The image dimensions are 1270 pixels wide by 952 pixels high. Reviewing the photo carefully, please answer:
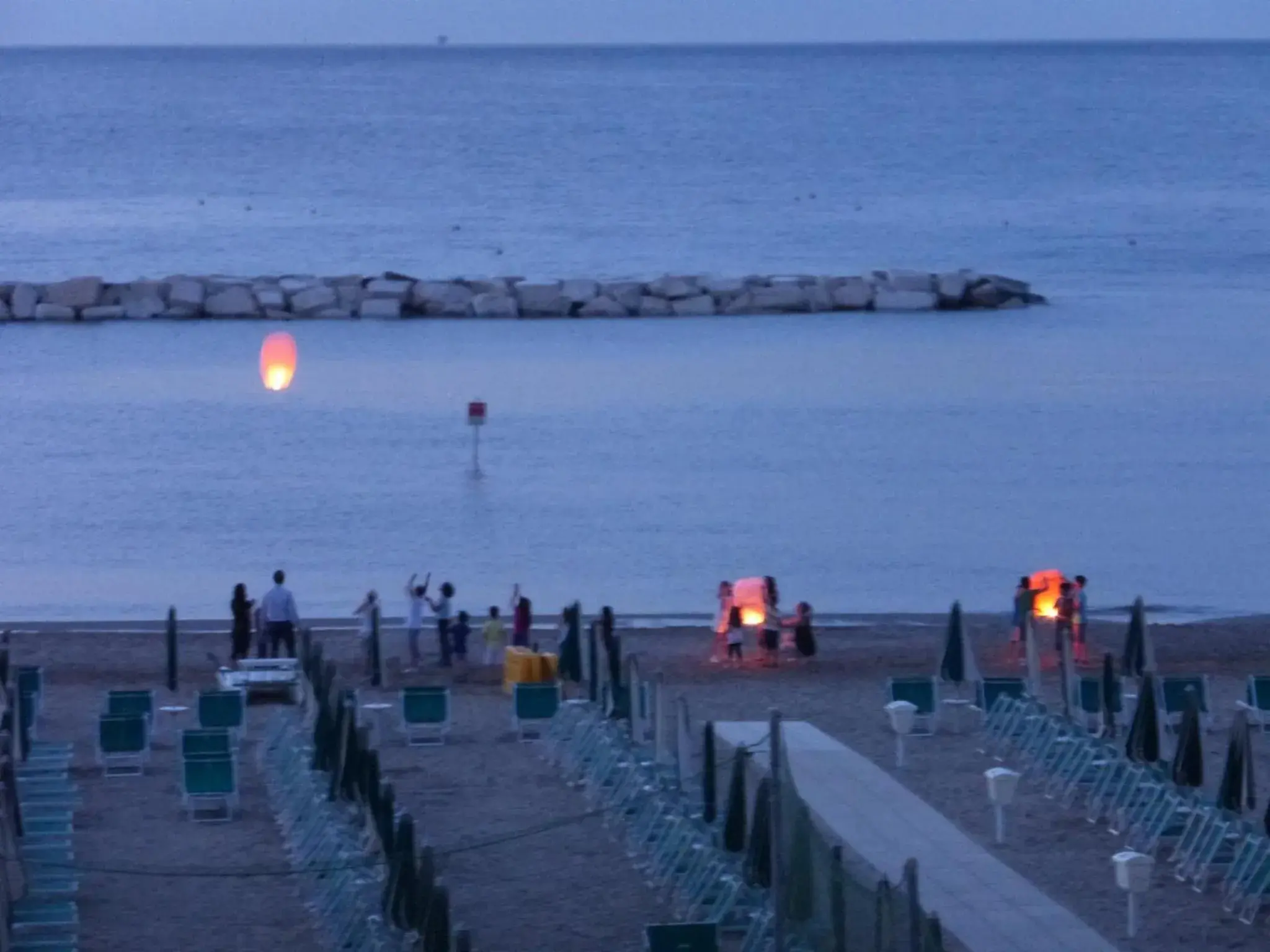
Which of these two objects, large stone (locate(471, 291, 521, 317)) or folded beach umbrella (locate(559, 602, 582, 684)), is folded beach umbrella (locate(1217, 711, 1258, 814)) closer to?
folded beach umbrella (locate(559, 602, 582, 684))

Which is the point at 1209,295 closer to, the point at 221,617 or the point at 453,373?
the point at 453,373

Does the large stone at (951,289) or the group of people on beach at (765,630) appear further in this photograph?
the large stone at (951,289)

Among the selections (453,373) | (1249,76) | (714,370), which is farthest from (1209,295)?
(1249,76)

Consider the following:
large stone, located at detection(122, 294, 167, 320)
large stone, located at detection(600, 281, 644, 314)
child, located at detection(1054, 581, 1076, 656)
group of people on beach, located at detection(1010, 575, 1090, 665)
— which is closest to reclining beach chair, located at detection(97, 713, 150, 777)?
child, located at detection(1054, 581, 1076, 656)

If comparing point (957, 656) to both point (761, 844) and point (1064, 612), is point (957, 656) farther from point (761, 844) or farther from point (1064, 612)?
point (761, 844)

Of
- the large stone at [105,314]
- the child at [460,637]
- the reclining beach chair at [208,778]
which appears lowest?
the reclining beach chair at [208,778]

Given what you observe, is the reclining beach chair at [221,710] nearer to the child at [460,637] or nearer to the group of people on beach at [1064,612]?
the child at [460,637]

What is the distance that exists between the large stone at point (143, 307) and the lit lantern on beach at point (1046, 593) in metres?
31.6

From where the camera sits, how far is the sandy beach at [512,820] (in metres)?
11.4

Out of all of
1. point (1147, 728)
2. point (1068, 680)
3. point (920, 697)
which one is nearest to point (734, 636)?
point (920, 697)

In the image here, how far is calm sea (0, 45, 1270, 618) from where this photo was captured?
2544cm

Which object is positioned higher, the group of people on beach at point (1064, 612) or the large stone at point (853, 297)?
the large stone at point (853, 297)

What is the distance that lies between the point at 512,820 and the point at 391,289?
35.6 meters

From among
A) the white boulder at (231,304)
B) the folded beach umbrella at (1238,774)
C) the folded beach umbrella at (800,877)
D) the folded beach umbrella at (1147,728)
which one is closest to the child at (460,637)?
the folded beach umbrella at (1147,728)
